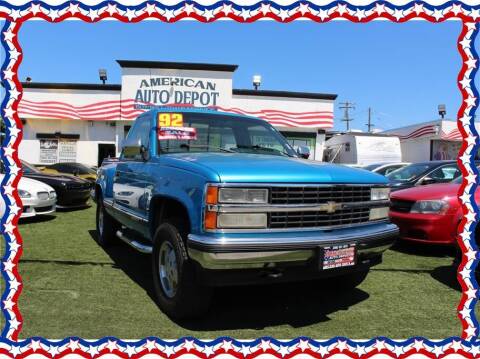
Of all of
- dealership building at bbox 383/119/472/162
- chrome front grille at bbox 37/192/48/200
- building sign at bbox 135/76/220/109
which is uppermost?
building sign at bbox 135/76/220/109

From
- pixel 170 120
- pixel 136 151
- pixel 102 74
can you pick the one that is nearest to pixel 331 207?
pixel 170 120

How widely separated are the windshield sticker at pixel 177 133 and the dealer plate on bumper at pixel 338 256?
2.01m

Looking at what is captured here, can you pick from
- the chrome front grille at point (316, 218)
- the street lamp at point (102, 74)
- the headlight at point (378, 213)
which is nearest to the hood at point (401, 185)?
the headlight at point (378, 213)

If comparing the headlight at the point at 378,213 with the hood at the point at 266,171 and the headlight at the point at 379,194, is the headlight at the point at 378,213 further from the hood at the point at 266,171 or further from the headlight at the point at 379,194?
the hood at the point at 266,171

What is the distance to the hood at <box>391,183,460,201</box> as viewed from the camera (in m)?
5.96

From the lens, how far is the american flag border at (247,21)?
9.07 feet

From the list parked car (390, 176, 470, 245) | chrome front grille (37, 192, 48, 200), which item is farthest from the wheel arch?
chrome front grille (37, 192, 48, 200)

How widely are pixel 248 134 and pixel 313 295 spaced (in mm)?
1978

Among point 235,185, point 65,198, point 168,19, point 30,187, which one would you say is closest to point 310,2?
point 168,19

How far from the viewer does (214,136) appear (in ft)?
15.1

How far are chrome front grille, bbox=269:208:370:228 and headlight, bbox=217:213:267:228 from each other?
8 cm

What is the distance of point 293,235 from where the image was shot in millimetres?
3246

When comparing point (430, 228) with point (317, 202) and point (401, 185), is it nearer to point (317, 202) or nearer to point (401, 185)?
point (401, 185)

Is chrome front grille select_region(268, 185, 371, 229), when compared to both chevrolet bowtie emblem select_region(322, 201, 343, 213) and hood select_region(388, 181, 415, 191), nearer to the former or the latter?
chevrolet bowtie emblem select_region(322, 201, 343, 213)
